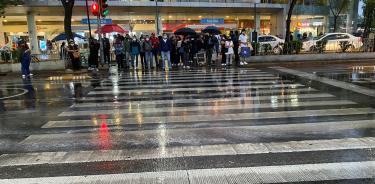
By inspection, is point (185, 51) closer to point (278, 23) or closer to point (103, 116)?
point (103, 116)

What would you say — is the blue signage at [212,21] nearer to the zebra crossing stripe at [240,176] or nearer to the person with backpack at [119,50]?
the person with backpack at [119,50]

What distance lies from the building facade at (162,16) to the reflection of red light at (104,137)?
31.8 metres

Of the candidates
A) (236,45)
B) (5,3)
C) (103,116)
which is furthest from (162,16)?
(103,116)

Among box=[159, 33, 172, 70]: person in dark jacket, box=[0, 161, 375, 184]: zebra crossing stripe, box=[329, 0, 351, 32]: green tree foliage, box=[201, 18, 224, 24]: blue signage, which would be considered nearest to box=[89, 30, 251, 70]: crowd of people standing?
box=[159, 33, 172, 70]: person in dark jacket

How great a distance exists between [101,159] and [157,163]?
0.84 metres

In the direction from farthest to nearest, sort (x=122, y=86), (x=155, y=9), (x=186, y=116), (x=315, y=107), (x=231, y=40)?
(x=155, y=9)
(x=231, y=40)
(x=122, y=86)
(x=315, y=107)
(x=186, y=116)

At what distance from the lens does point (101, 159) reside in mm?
5488

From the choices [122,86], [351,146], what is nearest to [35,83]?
[122,86]

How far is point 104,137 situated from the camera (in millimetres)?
6703

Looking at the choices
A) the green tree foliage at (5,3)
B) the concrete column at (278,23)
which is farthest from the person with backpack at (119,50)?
the concrete column at (278,23)

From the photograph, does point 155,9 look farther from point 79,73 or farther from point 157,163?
point 157,163

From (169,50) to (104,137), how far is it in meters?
13.0

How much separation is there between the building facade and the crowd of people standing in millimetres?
18416

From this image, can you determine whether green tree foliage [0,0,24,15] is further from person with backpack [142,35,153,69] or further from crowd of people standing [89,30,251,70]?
person with backpack [142,35,153,69]
